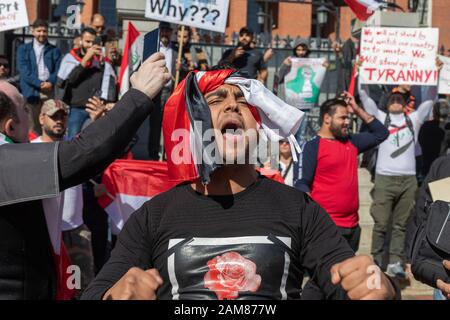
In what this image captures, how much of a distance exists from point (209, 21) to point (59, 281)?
6.36 meters

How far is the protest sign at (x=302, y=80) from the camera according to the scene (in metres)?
10.4

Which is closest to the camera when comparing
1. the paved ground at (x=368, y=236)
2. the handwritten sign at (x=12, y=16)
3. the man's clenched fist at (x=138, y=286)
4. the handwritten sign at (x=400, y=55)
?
the man's clenched fist at (x=138, y=286)

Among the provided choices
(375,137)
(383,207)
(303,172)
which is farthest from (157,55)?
(383,207)

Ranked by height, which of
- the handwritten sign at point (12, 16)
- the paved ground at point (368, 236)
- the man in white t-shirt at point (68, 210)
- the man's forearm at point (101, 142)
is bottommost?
the paved ground at point (368, 236)

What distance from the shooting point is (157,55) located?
9.37 ft

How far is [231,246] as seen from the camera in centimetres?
283

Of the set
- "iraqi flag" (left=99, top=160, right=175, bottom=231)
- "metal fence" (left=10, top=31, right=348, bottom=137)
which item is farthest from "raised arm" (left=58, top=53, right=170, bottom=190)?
"metal fence" (left=10, top=31, right=348, bottom=137)

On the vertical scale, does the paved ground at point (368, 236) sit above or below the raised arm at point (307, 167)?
below

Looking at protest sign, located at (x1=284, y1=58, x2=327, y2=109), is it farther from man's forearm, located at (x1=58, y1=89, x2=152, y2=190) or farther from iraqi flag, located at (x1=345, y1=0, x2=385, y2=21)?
man's forearm, located at (x1=58, y1=89, x2=152, y2=190)

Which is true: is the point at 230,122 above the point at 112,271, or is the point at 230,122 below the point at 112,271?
above

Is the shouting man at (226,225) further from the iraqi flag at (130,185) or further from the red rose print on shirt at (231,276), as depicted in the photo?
the iraqi flag at (130,185)

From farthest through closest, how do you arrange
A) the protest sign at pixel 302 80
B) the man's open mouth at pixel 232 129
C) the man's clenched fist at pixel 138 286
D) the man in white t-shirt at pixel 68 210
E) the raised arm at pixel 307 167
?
the protest sign at pixel 302 80, the raised arm at pixel 307 167, the man in white t-shirt at pixel 68 210, the man's open mouth at pixel 232 129, the man's clenched fist at pixel 138 286

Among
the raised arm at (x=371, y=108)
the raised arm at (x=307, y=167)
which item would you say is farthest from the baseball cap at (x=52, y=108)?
the raised arm at (x=371, y=108)
